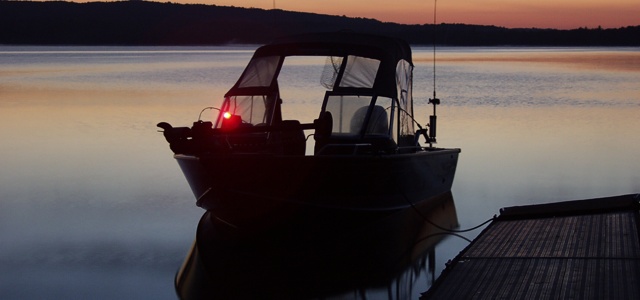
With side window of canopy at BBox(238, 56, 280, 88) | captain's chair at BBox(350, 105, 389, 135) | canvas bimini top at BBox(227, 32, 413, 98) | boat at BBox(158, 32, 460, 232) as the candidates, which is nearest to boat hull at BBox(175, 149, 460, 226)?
boat at BBox(158, 32, 460, 232)

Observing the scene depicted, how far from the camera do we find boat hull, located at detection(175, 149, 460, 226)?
10.8m

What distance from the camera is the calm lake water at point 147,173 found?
33.3 ft

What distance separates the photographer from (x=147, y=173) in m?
16.4

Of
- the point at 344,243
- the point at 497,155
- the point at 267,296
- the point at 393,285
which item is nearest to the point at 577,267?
the point at 393,285

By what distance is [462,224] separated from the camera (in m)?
12.9

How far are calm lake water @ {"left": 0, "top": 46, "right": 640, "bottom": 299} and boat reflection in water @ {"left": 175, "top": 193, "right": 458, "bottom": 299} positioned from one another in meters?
0.22

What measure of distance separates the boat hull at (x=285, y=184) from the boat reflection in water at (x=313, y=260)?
0.30 meters

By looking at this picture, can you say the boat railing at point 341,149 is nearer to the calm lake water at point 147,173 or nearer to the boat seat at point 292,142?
the boat seat at point 292,142

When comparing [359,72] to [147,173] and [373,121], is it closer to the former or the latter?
[373,121]

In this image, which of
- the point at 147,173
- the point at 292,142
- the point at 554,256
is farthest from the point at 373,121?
the point at 147,173

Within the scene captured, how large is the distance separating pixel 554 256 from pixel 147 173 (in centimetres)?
905

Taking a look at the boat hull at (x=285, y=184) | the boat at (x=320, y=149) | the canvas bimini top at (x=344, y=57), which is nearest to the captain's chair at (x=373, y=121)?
the boat at (x=320, y=149)

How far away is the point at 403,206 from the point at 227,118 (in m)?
2.63

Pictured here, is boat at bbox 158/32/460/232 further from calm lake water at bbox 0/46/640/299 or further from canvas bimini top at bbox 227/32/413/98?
calm lake water at bbox 0/46/640/299
